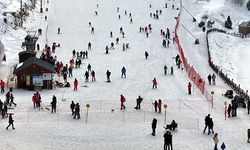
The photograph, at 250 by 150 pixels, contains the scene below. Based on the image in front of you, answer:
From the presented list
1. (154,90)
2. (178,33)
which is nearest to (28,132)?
(154,90)

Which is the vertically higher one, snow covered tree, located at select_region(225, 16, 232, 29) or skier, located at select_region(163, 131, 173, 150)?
snow covered tree, located at select_region(225, 16, 232, 29)

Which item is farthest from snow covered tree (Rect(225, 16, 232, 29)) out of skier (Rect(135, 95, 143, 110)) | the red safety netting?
skier (Rect(135, 95, 143, 110))

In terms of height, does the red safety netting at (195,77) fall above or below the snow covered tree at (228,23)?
below

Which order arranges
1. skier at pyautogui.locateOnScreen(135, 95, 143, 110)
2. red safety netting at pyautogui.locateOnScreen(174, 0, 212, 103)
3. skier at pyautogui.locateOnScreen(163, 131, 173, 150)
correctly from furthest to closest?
red safety netting at pyautogui.locateOnScreen(174, 0, 212, 103), skier at pyautogui.locateOnScreen(135, 95, 143, 110), skier at pyautogui.locateOnScreen(163, 131, 173, 150)

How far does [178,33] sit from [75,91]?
32.6 meters

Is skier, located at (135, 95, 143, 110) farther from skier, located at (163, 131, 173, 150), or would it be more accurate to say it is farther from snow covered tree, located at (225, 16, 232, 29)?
snow covered tree, located at (225, 16, 232, 29)

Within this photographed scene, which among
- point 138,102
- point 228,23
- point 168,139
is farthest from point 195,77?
point 228,23

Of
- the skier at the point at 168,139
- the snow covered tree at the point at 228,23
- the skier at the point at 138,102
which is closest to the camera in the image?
the skier at the point at 168,139

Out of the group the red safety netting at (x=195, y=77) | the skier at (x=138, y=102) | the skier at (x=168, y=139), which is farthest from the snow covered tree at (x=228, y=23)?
the skier at (x=168, y=139)

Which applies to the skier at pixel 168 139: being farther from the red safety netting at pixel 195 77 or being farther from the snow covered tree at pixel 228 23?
the snow covered tree at pixel 228 23

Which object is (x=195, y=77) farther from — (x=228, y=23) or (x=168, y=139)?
(x=228, y=23)

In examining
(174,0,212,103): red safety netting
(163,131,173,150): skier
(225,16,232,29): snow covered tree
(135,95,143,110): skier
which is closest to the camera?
(163,131,173,150): skier

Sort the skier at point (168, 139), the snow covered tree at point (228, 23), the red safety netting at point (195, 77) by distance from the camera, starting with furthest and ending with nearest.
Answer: the snow covered tree at point (228, 23) < the red safety netting at point (195, 77) < the skier at point (168, 139)

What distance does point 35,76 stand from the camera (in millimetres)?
41906
